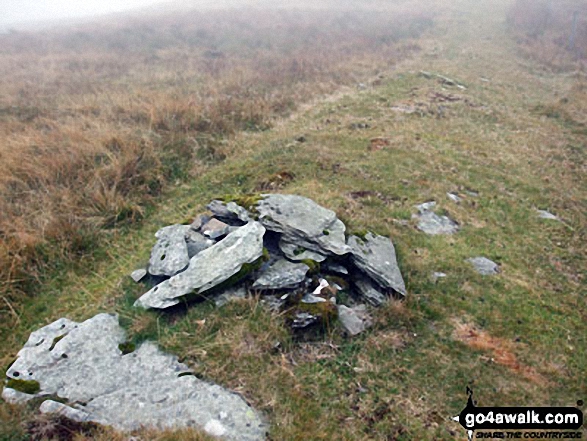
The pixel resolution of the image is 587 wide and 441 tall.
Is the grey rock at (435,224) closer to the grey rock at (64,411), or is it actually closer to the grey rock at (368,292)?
the grey rock at (368,292)

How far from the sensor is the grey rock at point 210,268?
4.52m

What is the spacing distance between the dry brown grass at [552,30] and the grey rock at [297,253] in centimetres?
1920

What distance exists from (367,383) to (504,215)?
190 inches

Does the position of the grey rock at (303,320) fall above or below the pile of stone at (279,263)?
below

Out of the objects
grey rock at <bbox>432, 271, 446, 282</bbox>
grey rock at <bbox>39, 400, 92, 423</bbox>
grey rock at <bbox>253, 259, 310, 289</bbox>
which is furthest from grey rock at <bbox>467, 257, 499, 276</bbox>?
grey rock at <bbox>39, 400, 92, 423</bbox>

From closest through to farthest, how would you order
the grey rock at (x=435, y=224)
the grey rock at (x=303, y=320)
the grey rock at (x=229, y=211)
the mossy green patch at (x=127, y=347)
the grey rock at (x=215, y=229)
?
the mossy green patch at (x=127, y=347), the grey rock at (x=303, y=320), the grey rock at (x=215, y=229), the grey rock at (x=229, y=211), the grey rock at (x=435, y=224)

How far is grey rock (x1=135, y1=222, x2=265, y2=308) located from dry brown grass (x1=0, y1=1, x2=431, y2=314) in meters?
2.02

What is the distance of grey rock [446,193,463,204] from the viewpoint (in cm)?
756

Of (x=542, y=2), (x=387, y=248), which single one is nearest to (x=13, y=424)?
(x=387, y=248)

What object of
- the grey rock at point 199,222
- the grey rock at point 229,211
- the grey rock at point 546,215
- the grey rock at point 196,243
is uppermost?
the grey rock at point 229,211

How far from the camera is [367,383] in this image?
13.3 feet

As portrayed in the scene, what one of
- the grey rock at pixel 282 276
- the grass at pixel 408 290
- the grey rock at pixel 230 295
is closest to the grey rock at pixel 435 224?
the grass at pixel 408 290

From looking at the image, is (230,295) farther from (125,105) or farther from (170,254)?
(125,105)

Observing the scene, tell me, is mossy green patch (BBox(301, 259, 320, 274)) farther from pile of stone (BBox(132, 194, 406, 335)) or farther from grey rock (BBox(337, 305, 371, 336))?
grey rock (BBox(337, 305, 371, 336))
